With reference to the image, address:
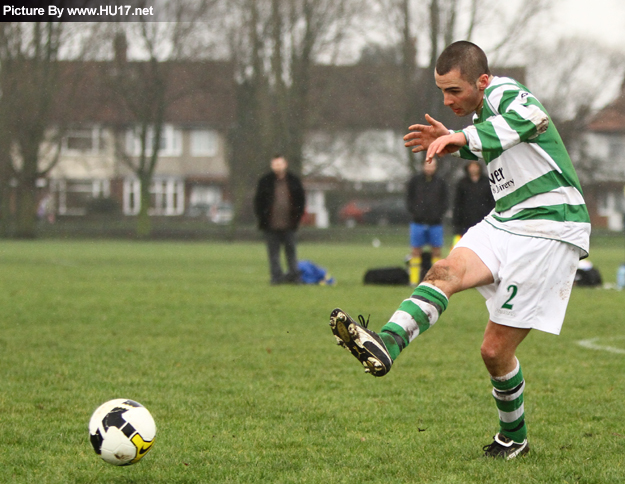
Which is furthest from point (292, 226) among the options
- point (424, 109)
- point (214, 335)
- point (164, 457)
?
point (424, 109)

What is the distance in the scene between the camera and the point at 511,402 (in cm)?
390

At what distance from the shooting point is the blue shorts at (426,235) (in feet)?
41.2

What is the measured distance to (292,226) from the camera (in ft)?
42.8

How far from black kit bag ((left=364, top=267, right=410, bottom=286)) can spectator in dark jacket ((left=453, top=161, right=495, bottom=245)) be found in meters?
1.59

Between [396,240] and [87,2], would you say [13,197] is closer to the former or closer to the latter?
[87,2]

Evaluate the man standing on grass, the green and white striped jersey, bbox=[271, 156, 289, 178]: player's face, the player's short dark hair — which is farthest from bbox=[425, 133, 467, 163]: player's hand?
bbox=[271, 156, 289, 178]: player's face

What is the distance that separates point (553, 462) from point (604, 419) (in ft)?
3.36

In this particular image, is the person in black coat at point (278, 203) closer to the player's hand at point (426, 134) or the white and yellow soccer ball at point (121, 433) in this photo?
the player's hand at point (426, 134)

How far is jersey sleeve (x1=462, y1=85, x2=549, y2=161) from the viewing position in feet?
11.3

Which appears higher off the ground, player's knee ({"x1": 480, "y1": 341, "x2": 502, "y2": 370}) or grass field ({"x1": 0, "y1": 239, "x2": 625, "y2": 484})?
player's knee ({"x1": 480, "y1": 341, "x2": 502, "y2": 370})

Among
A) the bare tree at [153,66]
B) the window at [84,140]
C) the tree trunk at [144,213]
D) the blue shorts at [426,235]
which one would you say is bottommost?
the tree trunk at [144,213]

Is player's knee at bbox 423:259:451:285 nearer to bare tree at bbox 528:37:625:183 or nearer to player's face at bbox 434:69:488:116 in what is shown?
player's face at bbox 434:69:488:116

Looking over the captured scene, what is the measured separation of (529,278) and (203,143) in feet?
127

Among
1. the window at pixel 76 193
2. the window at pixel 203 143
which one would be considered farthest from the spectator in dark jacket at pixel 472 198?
the window at pixel 203 143
